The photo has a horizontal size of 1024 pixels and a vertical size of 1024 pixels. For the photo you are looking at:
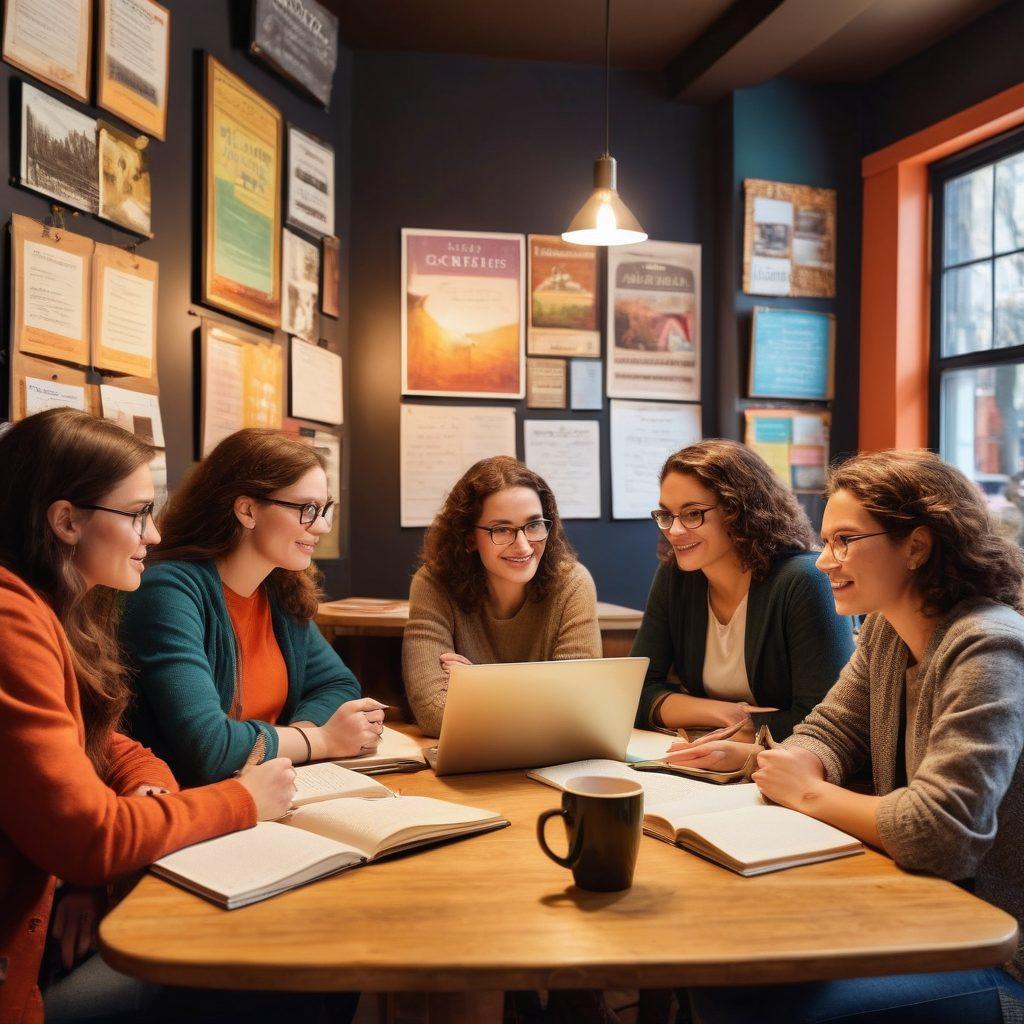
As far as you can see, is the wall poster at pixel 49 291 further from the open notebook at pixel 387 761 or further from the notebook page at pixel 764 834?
the notebook page at pixel 764 834

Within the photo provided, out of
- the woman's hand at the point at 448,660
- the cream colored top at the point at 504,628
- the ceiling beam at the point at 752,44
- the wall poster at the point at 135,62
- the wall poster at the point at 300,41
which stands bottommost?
the woman's hand at the point at 448,660

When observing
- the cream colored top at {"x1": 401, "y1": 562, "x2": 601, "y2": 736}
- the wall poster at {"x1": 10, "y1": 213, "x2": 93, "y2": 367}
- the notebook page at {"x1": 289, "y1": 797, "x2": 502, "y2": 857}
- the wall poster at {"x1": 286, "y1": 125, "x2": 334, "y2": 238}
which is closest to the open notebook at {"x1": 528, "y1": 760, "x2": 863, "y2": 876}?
the notebook page at {"x1": 289, "y1": 797, "x2": 502, "y2": 857}

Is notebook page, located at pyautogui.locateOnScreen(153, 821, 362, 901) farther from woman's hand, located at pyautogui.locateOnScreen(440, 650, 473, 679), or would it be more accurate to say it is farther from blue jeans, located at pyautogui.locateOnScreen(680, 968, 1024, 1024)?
woman's hand, located at pyautogui.locateOnScreen(440, 650, 473, 679)

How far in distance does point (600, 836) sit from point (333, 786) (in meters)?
0.52

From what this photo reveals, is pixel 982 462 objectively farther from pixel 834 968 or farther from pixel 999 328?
pixel 834 968

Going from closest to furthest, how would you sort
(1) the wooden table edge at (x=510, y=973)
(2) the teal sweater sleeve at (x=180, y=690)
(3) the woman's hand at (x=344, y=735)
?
(1) the wooden table edge at (x=510, y=973), (2) the teal sweater sleeve at (x=180, y=690), (3) the woman's hand at (x=344, y=735)

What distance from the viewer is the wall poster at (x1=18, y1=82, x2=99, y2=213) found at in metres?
2.11

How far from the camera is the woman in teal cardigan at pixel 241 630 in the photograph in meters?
1.63

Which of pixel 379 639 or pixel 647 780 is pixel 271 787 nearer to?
pixel 647 780

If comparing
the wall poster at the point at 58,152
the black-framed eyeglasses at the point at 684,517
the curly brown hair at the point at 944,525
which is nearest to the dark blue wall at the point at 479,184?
the wall poster at the point at 58,152

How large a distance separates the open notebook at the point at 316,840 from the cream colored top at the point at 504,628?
0.71m

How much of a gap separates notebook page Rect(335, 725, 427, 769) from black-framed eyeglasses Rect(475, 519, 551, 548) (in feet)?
1.64

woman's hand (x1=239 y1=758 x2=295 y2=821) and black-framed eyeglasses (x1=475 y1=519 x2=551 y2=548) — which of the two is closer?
woman's hand (x1=239 y1=758 x2=295 y2=821)

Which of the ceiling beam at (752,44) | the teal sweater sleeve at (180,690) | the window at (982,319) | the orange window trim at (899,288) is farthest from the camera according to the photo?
the orange window trim at (899,288)
